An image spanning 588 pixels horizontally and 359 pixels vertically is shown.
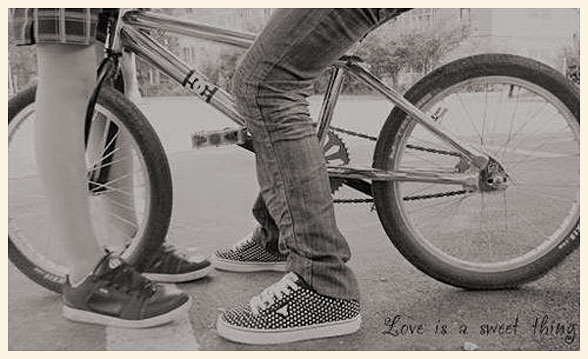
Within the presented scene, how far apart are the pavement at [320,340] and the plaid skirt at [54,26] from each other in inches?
10.5

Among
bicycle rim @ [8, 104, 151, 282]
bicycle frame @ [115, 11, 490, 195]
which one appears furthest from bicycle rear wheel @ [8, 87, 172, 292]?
bicycle frame @ [115, 11, 490, 195]

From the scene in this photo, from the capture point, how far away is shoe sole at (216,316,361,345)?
102 cm

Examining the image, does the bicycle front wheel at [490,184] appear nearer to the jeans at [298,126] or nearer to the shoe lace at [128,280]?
the jeans at [298,126]

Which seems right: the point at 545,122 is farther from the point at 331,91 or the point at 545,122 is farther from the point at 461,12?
the point at 331,91

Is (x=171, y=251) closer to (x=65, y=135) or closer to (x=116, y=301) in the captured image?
(x=116, y=301)

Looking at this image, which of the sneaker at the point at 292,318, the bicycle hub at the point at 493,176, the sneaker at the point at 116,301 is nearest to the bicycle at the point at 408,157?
the bicycle hub at the point at 493,176

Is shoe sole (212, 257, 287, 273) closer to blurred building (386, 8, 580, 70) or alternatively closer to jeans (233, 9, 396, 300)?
jeans (233, 9, 396, 300)

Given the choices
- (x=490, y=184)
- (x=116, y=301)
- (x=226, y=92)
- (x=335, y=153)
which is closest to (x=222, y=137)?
(x=226, y=92)

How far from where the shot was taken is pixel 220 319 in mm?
1054

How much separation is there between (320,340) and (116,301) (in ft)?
1.04

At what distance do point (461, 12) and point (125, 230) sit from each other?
68 centimetres

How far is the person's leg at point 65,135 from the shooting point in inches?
38.8

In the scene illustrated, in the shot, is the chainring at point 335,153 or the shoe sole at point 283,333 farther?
the chainring at point 335,153
